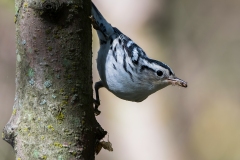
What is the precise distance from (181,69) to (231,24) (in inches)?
40.2

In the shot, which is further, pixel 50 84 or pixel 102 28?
pixel 102 28

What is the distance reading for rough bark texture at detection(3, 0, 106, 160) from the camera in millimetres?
1569

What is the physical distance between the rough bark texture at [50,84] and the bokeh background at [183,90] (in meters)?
3.60

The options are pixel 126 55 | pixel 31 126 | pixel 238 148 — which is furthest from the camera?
pixel 238 148

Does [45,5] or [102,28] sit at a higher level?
[102,28]

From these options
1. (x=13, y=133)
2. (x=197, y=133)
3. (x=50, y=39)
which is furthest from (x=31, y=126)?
(x=197, y=133)

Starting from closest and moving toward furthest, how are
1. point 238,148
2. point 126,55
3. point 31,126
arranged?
1. point 31,126
2. point 126,55
3. point 238,148

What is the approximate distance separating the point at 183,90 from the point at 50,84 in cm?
417

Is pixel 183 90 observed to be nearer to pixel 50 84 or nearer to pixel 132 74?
pixel 132 74

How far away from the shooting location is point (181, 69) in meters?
5.41

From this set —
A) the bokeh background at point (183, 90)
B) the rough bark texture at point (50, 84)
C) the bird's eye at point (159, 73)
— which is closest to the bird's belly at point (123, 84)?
the bird's eye at point (159, 73)

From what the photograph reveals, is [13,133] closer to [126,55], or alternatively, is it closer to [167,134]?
[126,55]

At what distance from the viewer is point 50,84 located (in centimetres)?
158

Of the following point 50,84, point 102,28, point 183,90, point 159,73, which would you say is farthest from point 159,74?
point 183,90
